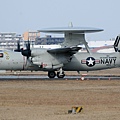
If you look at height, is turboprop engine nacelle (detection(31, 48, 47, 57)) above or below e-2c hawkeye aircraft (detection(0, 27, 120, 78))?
above

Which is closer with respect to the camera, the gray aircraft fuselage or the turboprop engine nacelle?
the turboprop engine nacelle

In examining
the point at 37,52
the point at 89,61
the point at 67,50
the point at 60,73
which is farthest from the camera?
the point at 89,61

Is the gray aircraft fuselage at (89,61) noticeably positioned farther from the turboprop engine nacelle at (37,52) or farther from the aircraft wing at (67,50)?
the turboprop engine nacelle at (37,52)

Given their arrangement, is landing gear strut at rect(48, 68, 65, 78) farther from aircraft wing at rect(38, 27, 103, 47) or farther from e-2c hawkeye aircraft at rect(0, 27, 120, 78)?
aircraft wing at rect(38, 27, 103, 47)

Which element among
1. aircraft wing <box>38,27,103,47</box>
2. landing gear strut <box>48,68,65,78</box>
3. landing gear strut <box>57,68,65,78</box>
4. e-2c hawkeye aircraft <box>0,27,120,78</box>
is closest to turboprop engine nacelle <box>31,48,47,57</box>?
e-2c hawkeye aircraft <box>0,27,120,78</box>

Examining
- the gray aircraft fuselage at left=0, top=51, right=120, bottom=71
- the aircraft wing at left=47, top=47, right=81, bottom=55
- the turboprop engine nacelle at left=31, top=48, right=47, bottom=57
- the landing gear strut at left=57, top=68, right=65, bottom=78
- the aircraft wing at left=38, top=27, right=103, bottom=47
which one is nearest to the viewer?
the turboprop engine nacelle at left=31, top=48, right=47, bottom=57

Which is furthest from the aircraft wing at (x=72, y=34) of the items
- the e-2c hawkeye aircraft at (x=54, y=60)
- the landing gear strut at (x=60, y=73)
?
the landing gear strut at (x=60, y=73)

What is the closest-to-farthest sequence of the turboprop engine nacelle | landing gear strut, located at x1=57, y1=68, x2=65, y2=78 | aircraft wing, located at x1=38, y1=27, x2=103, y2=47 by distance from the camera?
the turboprop engine nacelle
landing gear strut, located at x1=57, y1=68, x2=65, y2=78
aircraft wing, located at x1=38, y1=27, x2=103, y2=47

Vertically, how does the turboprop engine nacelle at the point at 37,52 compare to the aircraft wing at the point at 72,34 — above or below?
below

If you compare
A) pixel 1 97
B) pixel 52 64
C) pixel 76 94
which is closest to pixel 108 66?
pixel 52 64

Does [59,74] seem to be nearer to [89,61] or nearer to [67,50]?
[67,50]

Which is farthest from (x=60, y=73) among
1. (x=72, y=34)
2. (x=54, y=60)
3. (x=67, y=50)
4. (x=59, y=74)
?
(x=72, y=34)

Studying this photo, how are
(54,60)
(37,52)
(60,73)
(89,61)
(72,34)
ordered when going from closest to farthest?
(37,52)
(60,73)
(54,60)
(89,61)
(72,34)

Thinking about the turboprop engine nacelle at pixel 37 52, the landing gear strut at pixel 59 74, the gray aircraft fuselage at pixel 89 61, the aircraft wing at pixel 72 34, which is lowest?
the landing gear strut at pixel 59 74
